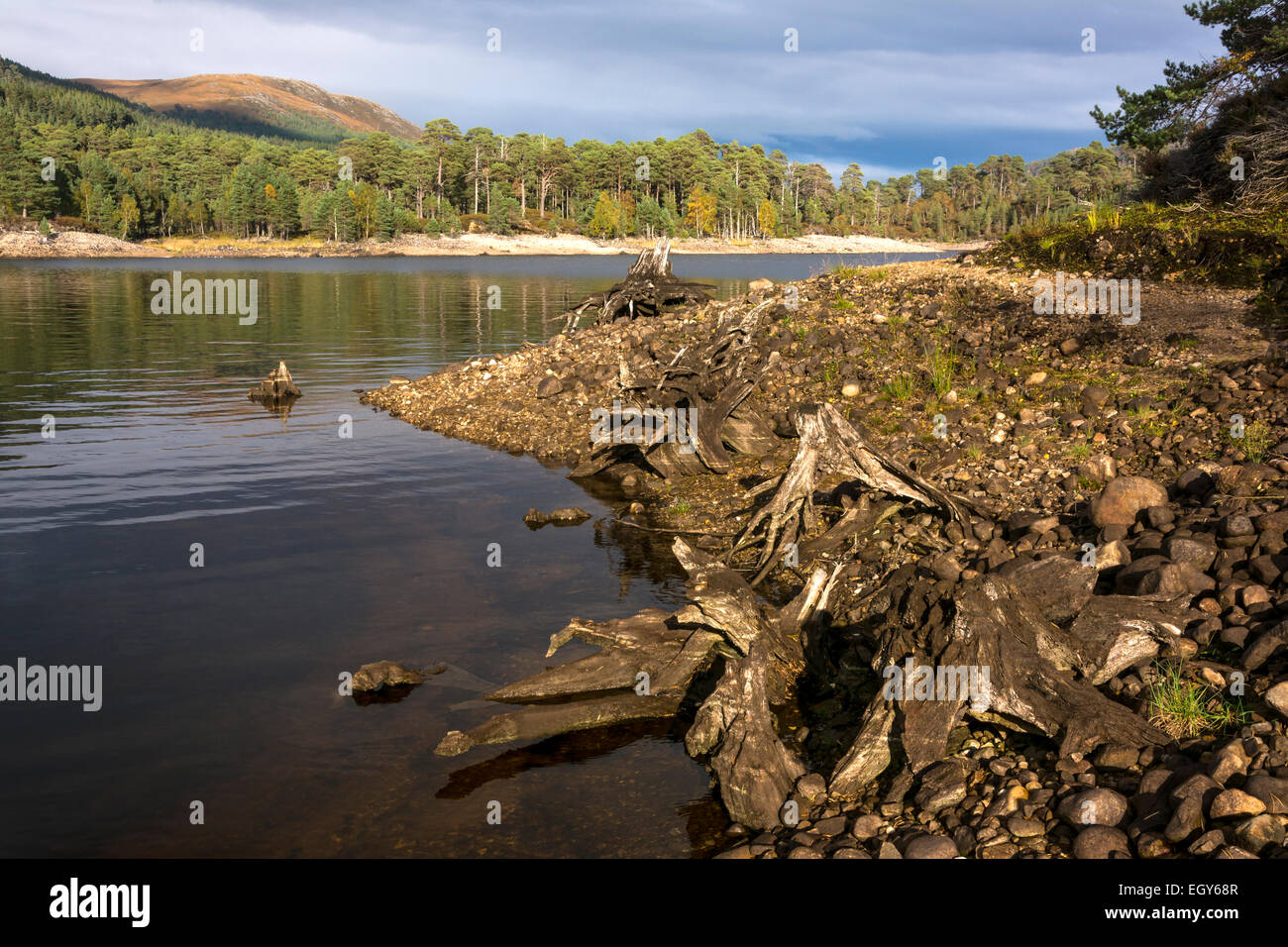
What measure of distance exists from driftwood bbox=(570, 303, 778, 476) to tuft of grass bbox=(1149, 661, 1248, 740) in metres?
10.8

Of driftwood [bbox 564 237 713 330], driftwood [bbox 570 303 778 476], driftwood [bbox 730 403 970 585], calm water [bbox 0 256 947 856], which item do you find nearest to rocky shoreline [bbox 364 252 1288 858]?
driftwood [bbox 730 403 970 585]

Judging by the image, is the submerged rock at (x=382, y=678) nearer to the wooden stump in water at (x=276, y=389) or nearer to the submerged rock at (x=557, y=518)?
the submerged rock at (x=557, y=518)

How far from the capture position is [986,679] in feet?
25.5

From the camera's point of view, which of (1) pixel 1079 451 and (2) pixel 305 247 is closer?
(1) pixel 1079 451

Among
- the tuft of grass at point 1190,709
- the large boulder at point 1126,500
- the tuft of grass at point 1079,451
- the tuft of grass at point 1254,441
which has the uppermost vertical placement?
the tuft of grass at point 1254,441

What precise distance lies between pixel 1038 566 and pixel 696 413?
9.37 meters

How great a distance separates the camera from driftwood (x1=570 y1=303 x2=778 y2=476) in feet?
59.1

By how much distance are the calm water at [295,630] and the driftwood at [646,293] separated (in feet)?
28.9

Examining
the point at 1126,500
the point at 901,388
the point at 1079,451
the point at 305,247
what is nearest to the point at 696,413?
the point at 901,388

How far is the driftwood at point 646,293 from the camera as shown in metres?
30.8

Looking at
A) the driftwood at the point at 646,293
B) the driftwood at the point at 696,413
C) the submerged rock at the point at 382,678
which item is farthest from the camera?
the driftwood at the point at 646,293

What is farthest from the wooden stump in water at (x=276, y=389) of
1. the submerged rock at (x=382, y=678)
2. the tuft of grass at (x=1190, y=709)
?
the tuft of grass at (x=1190, y=709)

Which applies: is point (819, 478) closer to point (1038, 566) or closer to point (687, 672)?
point (1038, 566)
